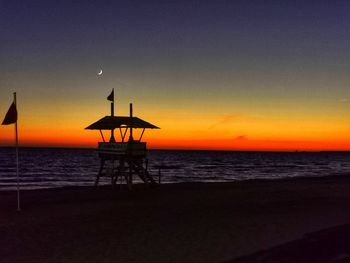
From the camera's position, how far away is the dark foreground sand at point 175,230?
11984 mm

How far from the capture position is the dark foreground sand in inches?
472

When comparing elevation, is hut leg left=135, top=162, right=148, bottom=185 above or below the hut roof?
below

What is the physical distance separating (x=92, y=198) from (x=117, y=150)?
518 centimetres

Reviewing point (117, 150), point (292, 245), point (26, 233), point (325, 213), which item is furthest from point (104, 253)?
point (117, 150)

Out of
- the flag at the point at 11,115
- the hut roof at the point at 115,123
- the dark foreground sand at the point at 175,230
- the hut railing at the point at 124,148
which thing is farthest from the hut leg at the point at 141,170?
the flag at the point at 11,115

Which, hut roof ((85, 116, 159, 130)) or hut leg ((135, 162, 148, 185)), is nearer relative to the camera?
hut roof ((85, 116, 159, 130))

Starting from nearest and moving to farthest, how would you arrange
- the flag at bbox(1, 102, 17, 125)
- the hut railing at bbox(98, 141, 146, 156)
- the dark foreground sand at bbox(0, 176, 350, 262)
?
the dark foreground sand at bbox(0, 176, 350, 262) < the flag at bbox(1, 102, 17, 125) < the hut railing at bbox(98, 141, 146, 156)

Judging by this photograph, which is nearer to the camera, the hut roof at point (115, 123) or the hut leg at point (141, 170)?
the hut roof at point (115, 123)

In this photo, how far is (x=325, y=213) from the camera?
19.7 meters

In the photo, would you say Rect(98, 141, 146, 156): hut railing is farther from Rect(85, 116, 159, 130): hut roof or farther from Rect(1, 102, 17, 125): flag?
Rect(1, 102, 17, 125): flag

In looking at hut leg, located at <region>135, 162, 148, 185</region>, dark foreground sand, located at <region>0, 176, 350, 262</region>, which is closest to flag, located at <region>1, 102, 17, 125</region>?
dark foreground sand, located at <region>0, 176, 350, 262</region>

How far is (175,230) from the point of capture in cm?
1555

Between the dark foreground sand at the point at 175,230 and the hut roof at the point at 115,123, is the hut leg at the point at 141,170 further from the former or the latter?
the dark foreground sand at the point at 175,230

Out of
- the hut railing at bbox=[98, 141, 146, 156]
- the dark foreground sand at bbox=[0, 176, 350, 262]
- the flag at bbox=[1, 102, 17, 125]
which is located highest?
the flag at bbox=[1, 102, 17, 125]
